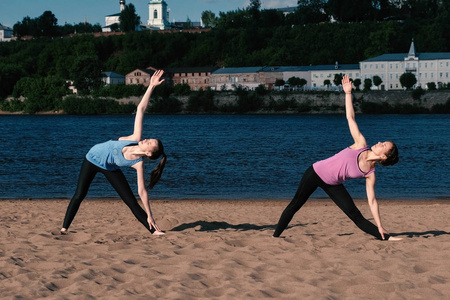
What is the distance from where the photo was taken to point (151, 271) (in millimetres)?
7254

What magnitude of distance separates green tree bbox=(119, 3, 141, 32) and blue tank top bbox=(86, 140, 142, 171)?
183 meters

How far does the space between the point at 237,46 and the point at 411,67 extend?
156 ft

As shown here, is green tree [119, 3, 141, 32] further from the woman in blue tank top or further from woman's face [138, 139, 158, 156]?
woman's face [138, 139, 158, 156]

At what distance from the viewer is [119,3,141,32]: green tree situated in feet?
617

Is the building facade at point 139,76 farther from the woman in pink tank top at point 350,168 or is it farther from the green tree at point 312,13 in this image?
the woman in pink tank top at point 350,168

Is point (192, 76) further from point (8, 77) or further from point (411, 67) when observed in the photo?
point (411, 67)

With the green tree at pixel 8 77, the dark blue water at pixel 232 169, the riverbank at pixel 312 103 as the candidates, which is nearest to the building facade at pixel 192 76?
the riverbank at pixel 312 103

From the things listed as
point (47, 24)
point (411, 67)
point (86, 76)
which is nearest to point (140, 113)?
point (411, 67)

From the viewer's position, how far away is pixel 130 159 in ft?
27.8

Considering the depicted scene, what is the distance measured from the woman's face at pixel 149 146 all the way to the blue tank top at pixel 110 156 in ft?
0.92

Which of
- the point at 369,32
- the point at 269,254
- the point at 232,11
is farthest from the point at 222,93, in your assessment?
the point at 269,254

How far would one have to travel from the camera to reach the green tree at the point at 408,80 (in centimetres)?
11125

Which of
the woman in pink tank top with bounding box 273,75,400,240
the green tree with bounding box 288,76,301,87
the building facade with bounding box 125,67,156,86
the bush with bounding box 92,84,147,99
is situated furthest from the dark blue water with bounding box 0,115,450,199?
the building facade with bounding box 125,67,156,86

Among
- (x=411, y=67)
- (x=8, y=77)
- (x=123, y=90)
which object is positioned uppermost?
(x=411, y=67)
